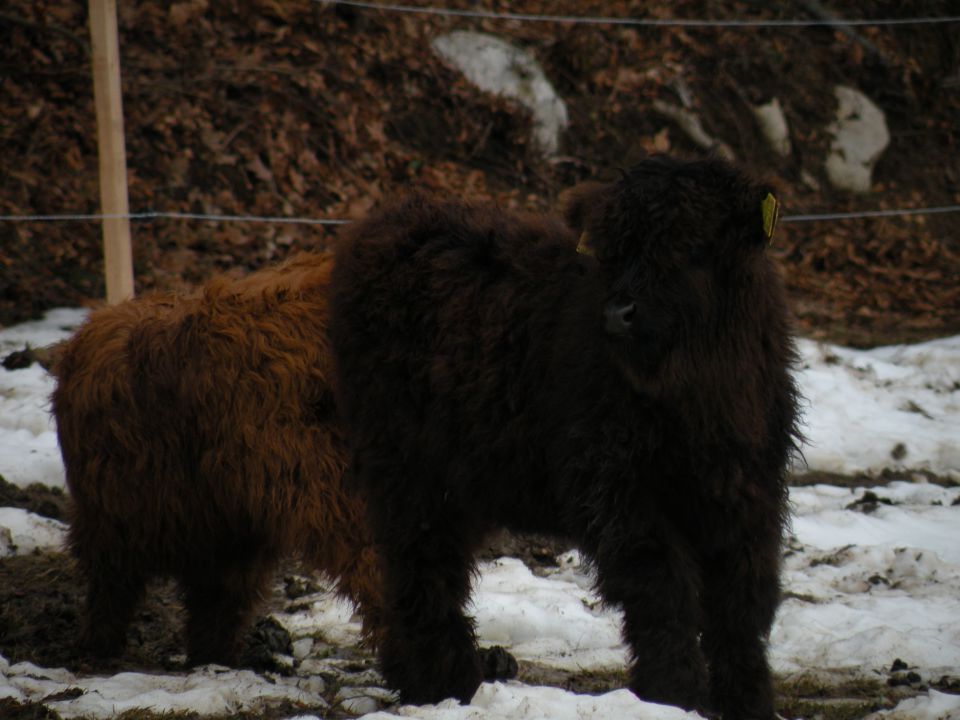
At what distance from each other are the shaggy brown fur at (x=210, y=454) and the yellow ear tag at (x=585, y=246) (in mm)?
1438

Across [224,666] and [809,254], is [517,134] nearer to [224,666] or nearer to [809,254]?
Answer: [809,254]

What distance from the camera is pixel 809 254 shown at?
491 inches

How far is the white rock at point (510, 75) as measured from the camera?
12570mm

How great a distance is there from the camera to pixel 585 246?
4047mm

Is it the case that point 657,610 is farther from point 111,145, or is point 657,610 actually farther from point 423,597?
point 111,145

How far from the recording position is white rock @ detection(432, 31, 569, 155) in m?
12.6

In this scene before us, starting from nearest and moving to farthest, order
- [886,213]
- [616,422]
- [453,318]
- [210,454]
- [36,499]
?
[616,422], [453,318], [210,454], [36,499], [886,213]

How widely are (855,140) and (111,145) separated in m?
9.06

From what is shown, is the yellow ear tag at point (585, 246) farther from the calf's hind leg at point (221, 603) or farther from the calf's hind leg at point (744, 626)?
the calf's hind leg at point (221, 603)

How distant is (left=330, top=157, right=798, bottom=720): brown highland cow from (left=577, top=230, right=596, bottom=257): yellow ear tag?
0.04 ft

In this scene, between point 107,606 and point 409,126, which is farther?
point 409,126

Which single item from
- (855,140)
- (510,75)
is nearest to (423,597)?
(510,75)

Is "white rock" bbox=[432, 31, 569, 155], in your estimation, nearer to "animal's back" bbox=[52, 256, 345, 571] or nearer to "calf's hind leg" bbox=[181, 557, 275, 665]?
"animal's back" bbox=[52, 256, 345, 571]

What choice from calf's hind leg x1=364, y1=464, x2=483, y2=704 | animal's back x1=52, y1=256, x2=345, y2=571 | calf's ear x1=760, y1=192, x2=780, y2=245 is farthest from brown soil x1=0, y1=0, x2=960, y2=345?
calf's ear x1=760, y1=192, x2=780, y2=245
